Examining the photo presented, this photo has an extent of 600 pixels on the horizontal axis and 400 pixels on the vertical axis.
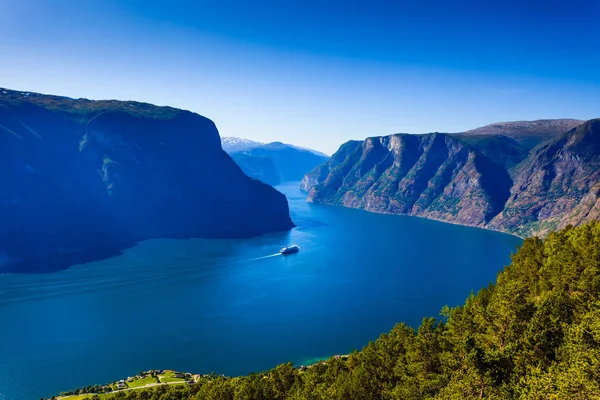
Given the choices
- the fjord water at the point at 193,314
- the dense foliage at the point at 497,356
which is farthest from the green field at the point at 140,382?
the dense foliage at the point at 497,356

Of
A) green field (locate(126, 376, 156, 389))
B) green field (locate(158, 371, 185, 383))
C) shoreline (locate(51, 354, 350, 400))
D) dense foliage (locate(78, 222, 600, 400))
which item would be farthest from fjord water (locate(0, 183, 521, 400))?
dense foliage (locate(78, 222, 600, 400))

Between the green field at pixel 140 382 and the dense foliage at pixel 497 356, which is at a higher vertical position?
the dense foliage at pixel 497 356

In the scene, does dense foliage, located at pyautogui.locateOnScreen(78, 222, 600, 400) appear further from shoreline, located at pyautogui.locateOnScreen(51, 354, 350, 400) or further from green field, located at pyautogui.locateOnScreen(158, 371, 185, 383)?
green field, located at pyautogui.locateOnScreen(158, 371, 185, 383)

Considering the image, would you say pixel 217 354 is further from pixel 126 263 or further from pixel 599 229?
pixel 126 263

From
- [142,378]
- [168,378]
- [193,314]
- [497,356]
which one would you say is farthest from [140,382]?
[497,356]

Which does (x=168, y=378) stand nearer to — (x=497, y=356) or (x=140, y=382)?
(x=140, y=382)

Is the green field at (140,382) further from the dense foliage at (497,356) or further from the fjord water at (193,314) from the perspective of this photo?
the dense foliage at (497,356)

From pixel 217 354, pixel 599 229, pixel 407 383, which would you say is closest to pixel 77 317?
pixel 217 354
